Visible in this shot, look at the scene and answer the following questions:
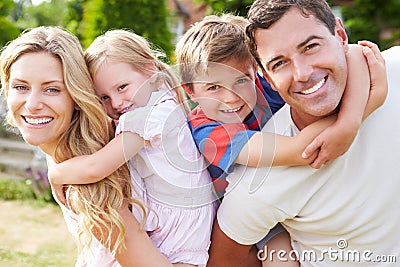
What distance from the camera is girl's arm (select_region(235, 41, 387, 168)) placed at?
2.32 metres

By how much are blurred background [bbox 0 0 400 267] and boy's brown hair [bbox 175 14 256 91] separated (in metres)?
1.90

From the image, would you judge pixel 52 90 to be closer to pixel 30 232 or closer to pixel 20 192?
pixel 30 232

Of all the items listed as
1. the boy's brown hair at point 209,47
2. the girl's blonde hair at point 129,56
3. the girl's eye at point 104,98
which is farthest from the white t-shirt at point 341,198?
the girl's eye at point 104,98

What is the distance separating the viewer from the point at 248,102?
258 cm

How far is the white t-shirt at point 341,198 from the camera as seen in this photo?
2.41m

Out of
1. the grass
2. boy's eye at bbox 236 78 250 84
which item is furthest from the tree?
boy's eye at bbox 236 78 250 84

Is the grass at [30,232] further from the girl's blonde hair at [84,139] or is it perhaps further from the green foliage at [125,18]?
the girl's blonde hair at [84,139]

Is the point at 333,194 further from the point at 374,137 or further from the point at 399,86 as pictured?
the point at 399,86

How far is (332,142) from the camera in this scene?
2.32 metres

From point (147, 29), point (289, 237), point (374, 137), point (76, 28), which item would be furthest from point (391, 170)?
point (76, 28)

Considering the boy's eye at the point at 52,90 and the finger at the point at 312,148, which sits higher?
the boy's eye at the point at 52,90

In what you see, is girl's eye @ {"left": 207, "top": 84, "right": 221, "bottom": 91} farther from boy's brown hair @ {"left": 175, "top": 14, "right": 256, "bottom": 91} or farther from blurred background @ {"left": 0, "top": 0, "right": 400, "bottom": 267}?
blurred background @ {"left": 0, "top": 0, "right": 400, "bottom": 267}

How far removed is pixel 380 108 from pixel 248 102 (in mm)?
525

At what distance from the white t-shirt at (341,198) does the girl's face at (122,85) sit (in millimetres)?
526
